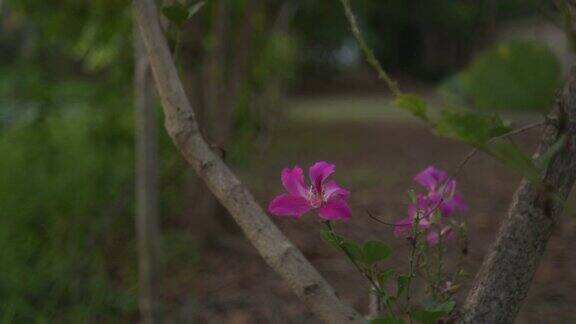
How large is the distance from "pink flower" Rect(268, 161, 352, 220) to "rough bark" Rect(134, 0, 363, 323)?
0.07 meters

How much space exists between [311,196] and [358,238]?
1.59 meters

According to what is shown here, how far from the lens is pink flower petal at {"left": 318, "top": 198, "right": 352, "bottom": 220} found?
3.59 ft

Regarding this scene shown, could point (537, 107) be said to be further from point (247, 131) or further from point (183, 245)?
point (247, 131)

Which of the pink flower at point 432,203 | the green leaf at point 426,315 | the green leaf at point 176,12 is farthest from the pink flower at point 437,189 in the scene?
the green leaf at point 176,12

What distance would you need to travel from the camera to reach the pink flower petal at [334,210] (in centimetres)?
109

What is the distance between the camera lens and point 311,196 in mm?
1121

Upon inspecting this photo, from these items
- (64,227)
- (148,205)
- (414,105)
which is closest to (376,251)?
(414,105)

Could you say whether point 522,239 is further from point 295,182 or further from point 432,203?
point 295,182

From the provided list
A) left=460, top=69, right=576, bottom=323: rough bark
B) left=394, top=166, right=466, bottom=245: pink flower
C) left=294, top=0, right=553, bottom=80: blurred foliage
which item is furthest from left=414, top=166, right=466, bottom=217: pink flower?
left=294, top=0, right=553, bottom=80: blurred foliage

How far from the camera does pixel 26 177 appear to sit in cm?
311

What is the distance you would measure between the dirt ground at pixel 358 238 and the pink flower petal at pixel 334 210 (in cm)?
30

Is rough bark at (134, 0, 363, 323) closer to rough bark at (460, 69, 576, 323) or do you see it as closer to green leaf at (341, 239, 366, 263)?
green leaf at (341, 239, 366, 263)

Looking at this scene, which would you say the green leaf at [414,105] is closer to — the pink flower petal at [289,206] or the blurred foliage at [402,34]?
the pink flower petal at [289,206]

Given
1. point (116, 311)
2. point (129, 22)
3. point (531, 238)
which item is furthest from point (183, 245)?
point (531, 238)
